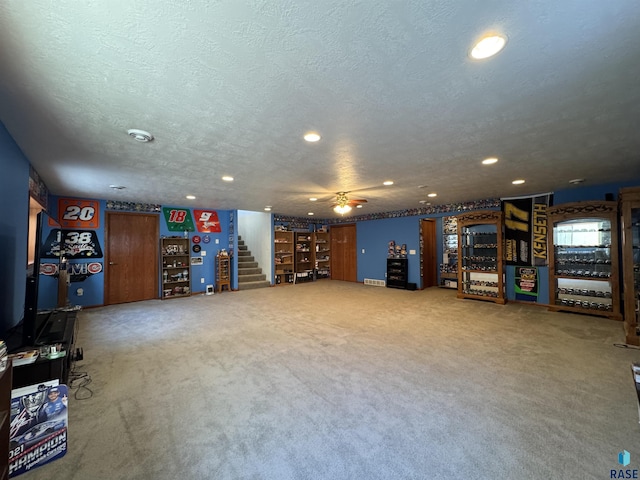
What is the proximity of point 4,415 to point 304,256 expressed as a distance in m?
8.40

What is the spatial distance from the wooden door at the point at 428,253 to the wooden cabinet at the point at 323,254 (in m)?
3.69

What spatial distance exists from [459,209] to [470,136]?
16.4 feet

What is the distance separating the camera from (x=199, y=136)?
8.29 feet

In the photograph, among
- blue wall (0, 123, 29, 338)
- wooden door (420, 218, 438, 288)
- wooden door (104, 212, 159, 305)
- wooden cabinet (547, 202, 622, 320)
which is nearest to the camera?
blue wall (0, 123, 29, 338)

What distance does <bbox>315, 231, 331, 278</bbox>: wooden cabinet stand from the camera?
9852 millimetres

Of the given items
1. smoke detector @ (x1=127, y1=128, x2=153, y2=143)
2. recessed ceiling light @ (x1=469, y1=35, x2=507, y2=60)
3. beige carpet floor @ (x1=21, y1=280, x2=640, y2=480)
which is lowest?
beige carpet floor @ (x1=21, y1=280, x2=640, y2=480)

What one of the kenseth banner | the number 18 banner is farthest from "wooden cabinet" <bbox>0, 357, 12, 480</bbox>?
the kenseth banner

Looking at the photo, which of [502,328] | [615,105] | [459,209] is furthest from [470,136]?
[459,209]

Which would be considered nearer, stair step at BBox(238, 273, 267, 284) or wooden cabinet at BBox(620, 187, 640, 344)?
wooden cabinet at BBox(620, 187, 640, 344)

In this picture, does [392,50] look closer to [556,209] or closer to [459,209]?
[556,209]

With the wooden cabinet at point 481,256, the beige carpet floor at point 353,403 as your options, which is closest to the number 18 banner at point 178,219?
the beige carpet floor at point 353,403

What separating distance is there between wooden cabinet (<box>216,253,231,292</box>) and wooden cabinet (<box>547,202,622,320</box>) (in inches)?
305

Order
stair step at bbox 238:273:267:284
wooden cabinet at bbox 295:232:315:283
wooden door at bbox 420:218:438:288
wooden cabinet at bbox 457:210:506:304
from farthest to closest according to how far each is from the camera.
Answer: wooden cabinet at bbox 295:232:315:283, stair step at bbox 238:273:267:284, wooden door at bbox 420:218:438:288, wooden cabinet at bbox 457:210:506:304

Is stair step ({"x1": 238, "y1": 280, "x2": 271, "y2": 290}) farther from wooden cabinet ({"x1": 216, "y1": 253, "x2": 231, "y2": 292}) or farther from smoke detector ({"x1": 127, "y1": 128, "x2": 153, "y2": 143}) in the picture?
smoke detector ({"x1": 127, "y1": 128, "x2": 153, "y2": 143})
